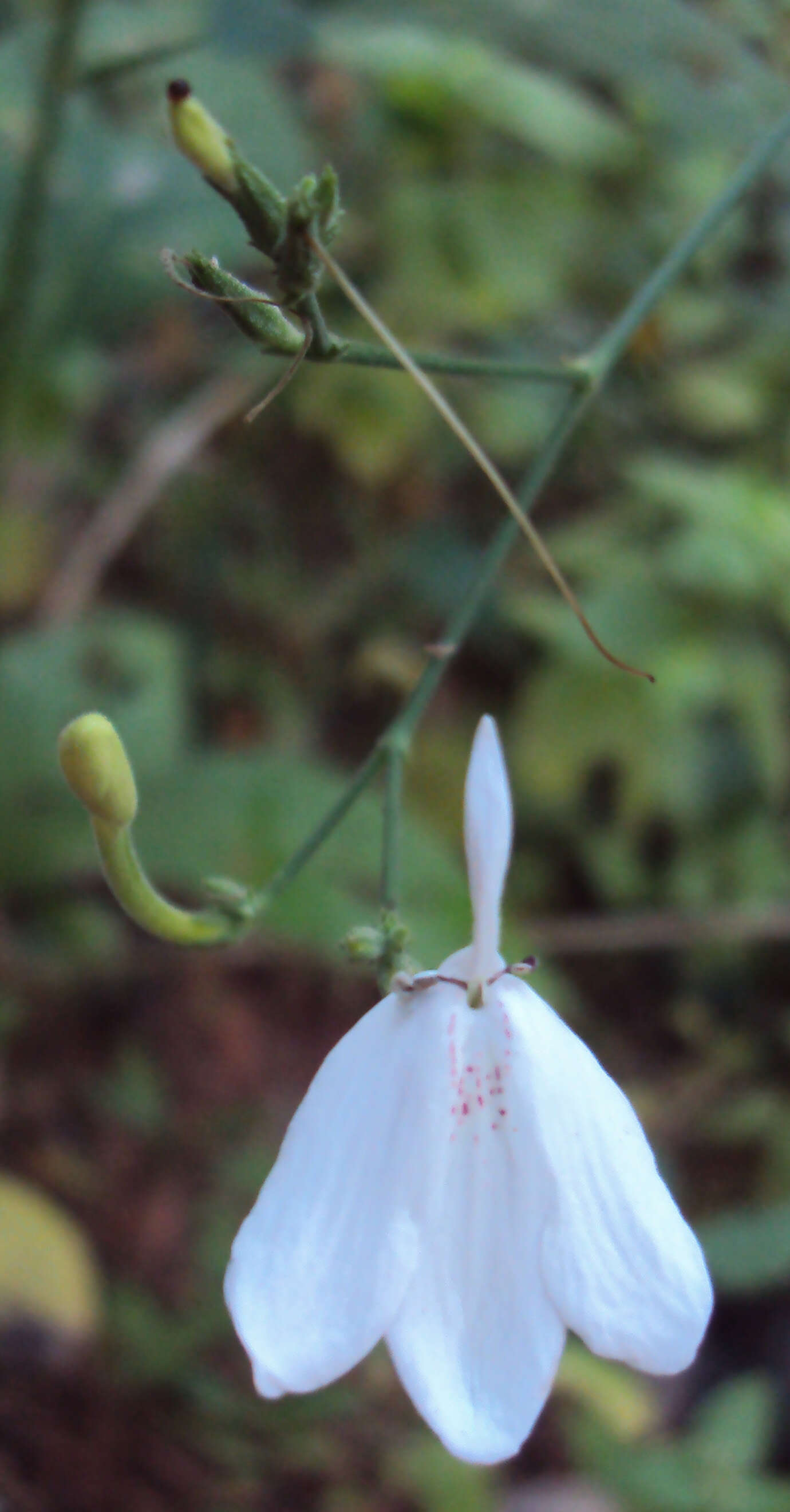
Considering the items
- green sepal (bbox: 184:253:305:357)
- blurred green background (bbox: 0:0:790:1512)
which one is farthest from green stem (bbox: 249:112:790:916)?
blurred green background (bbox: 0:0:790:1512)

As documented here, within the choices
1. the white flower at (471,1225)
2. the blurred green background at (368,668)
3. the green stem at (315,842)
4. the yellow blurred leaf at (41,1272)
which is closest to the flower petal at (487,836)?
the white flower at (471,1225)

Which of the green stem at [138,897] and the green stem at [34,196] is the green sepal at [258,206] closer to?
the green stem at [138,897]

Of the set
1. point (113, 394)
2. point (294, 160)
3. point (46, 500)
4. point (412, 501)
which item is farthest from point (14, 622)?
point (294, 160)

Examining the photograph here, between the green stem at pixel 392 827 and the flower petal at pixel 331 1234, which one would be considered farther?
the green stem at pixel 392 827

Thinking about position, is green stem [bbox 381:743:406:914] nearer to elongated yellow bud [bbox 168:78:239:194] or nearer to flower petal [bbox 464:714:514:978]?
flower petal [bbox 464:714:514:978]

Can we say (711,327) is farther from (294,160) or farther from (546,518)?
(294,160)

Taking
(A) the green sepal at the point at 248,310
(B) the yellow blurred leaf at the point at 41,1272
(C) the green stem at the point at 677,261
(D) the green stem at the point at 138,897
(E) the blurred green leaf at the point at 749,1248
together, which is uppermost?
(A) the green sepal at the point at 248,310
